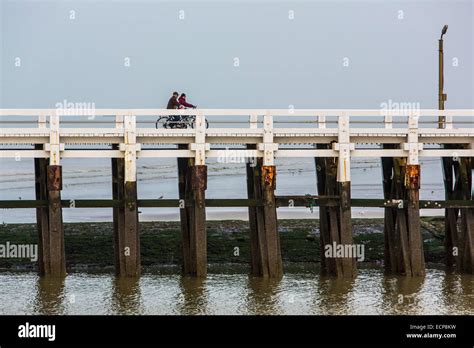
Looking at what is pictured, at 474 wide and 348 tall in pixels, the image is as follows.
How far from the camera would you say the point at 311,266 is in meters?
35.1

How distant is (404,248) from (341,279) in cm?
214

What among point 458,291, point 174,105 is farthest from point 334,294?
point 174,105

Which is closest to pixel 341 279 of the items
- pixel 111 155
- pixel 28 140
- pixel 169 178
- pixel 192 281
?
pixel 192 281

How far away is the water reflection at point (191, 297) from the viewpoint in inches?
1074

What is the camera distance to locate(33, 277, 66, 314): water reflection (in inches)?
1070

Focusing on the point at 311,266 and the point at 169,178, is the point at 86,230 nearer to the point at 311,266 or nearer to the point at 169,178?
the point at 311,266

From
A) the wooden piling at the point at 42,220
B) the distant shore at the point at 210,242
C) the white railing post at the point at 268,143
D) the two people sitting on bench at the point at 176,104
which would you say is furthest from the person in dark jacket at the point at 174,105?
the distant shore at the point at 210,242

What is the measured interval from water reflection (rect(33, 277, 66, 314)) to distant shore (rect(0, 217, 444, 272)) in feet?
10.9

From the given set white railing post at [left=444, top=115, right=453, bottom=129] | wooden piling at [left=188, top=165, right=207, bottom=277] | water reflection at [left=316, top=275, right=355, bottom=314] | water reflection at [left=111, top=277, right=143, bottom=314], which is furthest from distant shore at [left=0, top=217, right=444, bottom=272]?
white railing post at [left=444, top=115, right=453, bottom=129]

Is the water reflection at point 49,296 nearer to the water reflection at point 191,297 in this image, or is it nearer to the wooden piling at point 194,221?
the water reflection at point 191,297

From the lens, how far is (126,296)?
28859 mm

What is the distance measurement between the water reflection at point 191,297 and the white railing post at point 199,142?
3.38 meters

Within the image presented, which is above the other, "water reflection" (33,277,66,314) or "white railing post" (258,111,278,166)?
"white railing post" (258,111,278,166)

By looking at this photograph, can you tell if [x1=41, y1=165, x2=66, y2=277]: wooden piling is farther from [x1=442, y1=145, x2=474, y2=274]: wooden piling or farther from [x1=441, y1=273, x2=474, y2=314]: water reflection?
[x1=442, y1=145, x2=474, y2=274]: wooden piling
